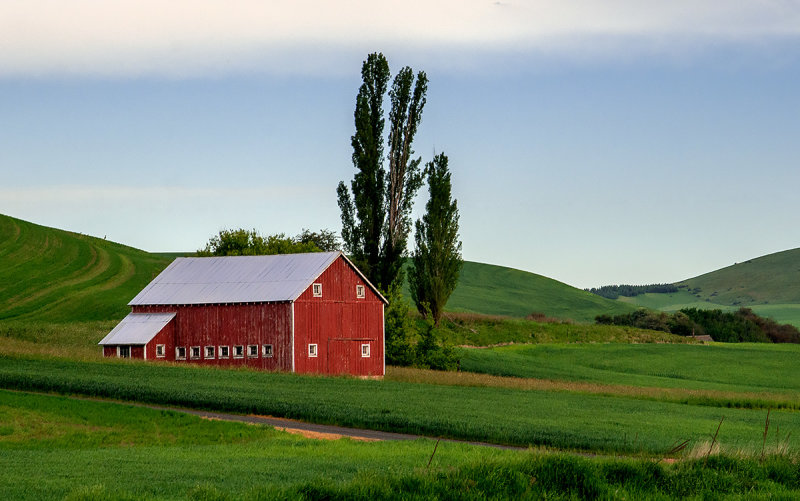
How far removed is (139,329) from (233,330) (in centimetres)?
630

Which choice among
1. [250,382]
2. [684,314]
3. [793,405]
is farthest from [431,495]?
[684,314]

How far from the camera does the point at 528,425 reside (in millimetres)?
32312

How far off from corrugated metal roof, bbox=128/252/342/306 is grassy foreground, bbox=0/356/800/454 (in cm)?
853

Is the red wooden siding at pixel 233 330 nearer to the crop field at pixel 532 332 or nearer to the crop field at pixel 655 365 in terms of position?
the crop field at pixel 655 365

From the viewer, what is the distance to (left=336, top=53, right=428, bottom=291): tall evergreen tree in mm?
72688

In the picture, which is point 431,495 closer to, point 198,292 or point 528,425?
point 528,425

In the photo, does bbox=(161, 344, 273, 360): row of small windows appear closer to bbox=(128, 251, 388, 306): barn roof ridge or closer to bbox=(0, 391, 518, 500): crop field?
bbox=(128, 251, 388, 306): barn roof ridge

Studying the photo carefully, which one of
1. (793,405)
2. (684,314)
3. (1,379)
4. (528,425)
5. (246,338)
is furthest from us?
(684,314)

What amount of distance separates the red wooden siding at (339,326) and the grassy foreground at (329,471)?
29312 mm

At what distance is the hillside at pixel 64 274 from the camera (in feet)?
286

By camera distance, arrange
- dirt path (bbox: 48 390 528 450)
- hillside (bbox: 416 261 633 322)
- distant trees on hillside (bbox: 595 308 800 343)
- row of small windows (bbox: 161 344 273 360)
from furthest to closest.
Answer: hillside (bbox: 416 261 633 322) < distant trees on hillside (bbox: 595 308 800 343) < row of small windows (bbox: 161 344 273 360) < dirt path (bbox: 48 390 528 450)

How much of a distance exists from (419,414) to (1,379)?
21035 millimetres

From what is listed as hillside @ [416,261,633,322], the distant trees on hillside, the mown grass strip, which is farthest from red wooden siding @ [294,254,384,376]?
hillside @ [416,261,633,322]

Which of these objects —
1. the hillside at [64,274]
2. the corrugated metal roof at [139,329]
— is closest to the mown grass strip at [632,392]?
the corrugated metal roof at [139,329]
